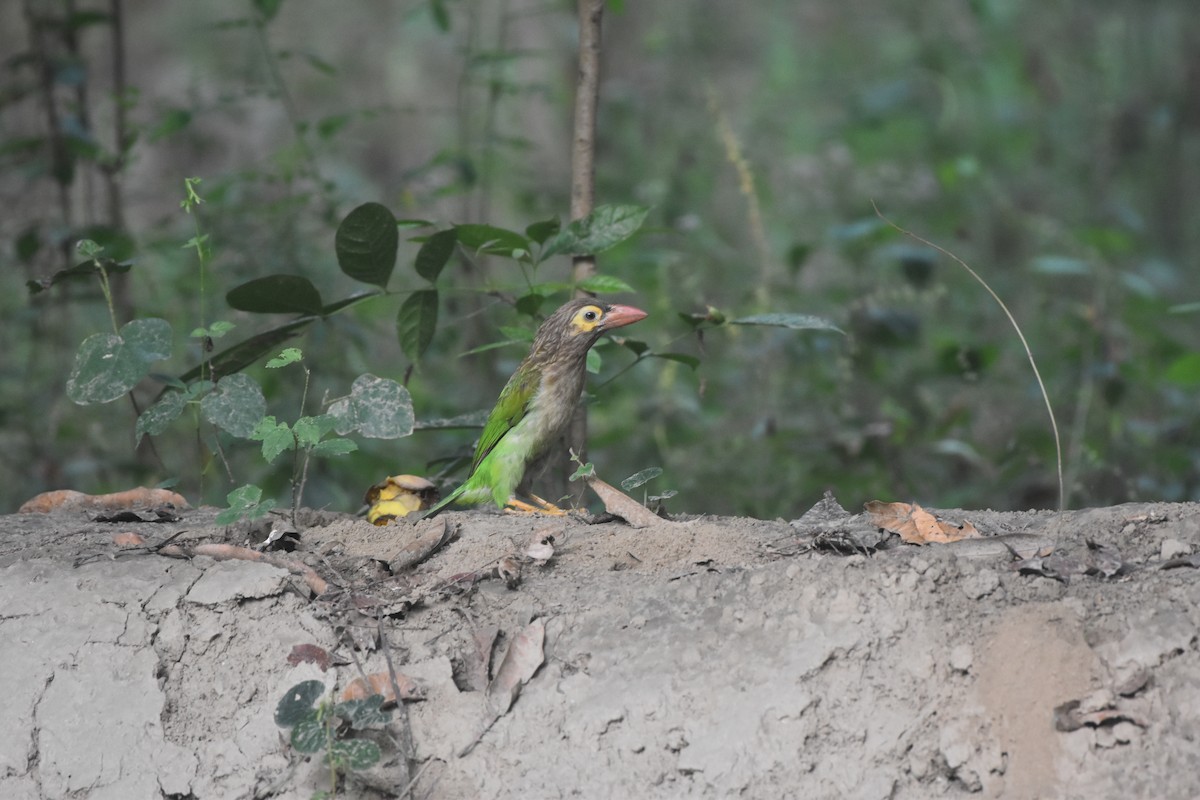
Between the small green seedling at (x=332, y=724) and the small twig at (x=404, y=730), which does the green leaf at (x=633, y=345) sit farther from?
the small green seedling at (x=332, y=724)

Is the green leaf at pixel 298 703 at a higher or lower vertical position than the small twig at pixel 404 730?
higher

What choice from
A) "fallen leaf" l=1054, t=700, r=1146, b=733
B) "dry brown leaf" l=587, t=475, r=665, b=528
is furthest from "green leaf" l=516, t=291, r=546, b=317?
"fallen leaf" l=1054, t=700, r=1146, b=733

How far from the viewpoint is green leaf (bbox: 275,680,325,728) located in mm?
2385

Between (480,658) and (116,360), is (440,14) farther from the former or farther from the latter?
(480,658)

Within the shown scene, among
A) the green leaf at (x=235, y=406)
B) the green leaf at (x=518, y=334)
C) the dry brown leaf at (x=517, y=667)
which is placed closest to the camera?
the dry brown leaf at (x=517, y=667)

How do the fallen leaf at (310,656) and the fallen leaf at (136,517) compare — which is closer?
the fallen leaf at (310,656)

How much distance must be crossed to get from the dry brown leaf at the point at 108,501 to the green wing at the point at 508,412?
88 centimetres

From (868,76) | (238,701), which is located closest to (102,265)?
(238,701)

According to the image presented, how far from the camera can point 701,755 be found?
2.35 metres

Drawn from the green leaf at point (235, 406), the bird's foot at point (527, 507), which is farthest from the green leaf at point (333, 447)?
the bird's foot at point (527, 507)

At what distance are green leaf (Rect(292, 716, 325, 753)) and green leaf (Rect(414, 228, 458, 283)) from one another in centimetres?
157

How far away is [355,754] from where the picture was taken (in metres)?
2.30

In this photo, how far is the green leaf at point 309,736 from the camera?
2314 mm

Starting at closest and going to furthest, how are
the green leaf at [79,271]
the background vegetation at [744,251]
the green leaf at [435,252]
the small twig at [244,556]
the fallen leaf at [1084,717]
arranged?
1. the fallen leaf at [1084,717]
2. the small twig at [244,556]
3. the green leaf at [79,271]
4. the green leaf at [435,252]
5. the background vegetation at [744,251]
